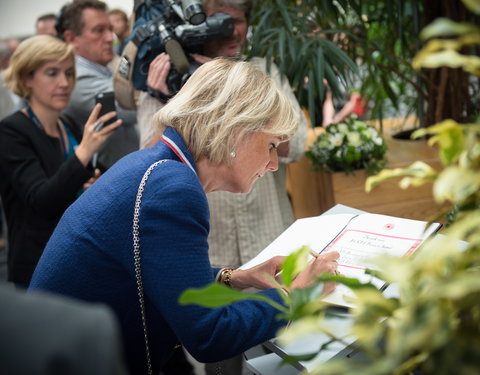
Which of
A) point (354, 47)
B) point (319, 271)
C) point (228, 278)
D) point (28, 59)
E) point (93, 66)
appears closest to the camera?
point (319, 271)

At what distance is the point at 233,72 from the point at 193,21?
3.07 ft

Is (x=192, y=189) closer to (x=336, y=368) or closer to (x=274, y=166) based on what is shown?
(x=274, y=166)

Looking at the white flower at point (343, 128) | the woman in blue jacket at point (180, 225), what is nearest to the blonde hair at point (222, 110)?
the woman in blue jacket at point (180, 225)

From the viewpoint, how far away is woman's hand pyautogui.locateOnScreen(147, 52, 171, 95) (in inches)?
94.6

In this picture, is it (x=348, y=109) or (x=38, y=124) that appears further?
(x=348, y=109)

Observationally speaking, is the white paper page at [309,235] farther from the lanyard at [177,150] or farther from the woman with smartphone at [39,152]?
the woman with smartphone at [39,152]

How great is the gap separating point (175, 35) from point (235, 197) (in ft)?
1.98

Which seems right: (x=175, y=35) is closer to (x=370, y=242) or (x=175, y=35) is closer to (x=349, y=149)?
(x=349, y=149)

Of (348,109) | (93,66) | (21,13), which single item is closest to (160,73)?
(93,66)

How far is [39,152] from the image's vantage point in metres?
2.51

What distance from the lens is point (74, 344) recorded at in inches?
19.5

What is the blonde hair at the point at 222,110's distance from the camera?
4.73 feet

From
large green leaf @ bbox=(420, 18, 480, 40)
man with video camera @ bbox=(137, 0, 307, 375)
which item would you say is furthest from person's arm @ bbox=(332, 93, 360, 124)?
large green leaf @ bbox=(420, 18, 480, 40)

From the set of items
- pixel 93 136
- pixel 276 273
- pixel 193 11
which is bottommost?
pixel 276 273
